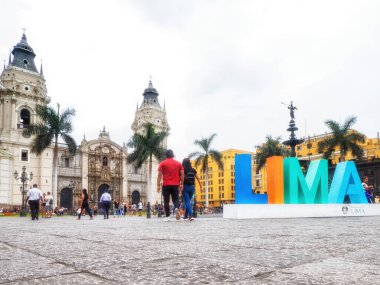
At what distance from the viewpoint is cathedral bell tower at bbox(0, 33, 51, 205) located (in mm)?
43281

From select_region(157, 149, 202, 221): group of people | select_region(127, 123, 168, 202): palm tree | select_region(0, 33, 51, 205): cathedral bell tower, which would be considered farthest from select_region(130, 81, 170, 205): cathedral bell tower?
select_region(157, 149, 202, 221): group of people

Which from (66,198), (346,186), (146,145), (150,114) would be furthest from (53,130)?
(150,114)

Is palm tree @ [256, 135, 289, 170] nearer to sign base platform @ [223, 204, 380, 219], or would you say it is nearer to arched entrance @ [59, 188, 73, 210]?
arched entrance @ [59, 188, 73, 210]

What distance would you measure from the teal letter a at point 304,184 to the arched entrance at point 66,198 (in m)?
41.8

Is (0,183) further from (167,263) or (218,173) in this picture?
(218,173)

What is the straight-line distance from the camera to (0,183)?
42375mm

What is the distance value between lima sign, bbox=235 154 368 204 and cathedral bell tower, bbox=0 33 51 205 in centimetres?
3743

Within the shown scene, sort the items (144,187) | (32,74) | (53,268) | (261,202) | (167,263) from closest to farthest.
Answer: (53,268), (167,263), (261,202), (32,74), (144,187)

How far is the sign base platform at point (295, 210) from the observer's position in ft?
37.8

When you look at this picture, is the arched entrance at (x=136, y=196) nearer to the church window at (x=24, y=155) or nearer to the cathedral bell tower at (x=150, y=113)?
the cathedral bell tower at (x=150, y=113)

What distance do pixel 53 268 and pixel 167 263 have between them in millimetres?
670

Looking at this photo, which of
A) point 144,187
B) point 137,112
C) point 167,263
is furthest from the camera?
point 137,112

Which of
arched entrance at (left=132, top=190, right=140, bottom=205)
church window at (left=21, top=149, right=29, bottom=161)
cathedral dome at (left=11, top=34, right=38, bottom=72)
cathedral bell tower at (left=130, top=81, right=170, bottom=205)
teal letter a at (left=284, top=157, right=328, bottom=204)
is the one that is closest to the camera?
teal letter a at (left=284, top=157, right=328, bottom=204)

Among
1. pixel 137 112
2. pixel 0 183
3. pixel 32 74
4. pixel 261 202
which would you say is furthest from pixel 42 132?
pixel 137 112
